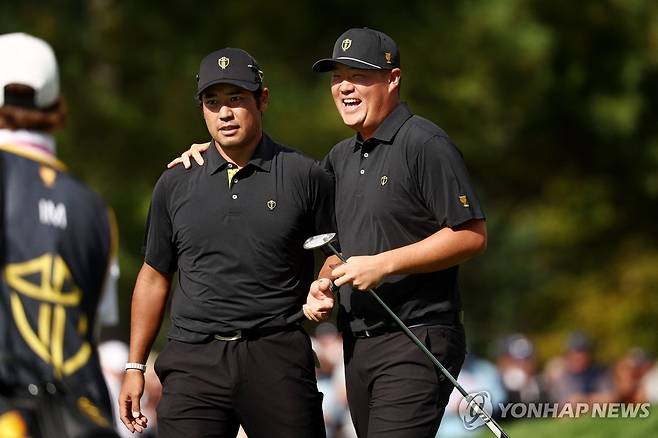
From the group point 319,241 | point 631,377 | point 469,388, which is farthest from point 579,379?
point 319,241

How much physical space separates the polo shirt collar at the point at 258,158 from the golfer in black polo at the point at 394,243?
364 millimetres

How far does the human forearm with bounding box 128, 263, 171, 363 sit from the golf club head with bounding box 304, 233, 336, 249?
2.81ft

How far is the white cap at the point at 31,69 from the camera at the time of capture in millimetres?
4750

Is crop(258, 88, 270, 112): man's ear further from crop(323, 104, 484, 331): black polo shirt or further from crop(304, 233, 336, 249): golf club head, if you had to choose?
crop(304, 233, 336, 249): golf club head

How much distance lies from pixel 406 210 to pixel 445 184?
222 millimetres

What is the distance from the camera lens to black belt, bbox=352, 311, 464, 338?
655cm

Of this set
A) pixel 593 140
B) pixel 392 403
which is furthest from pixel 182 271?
pixel 593 140

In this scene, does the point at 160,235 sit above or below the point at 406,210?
below

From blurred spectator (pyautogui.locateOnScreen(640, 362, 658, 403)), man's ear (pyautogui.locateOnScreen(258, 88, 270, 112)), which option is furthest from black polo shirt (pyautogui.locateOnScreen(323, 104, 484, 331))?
blurred spectator (pyautogui.locateOnScreen(640, 362, 658, 403))

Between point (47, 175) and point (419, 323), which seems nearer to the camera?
point (47, 175)

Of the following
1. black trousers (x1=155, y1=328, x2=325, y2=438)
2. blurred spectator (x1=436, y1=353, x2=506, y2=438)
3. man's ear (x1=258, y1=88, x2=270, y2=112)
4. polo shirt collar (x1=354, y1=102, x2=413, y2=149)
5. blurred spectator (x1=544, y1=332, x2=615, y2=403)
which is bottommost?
blurred spectator (x1=544, y1=332, x2=615, y2=403)

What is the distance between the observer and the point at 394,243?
6.57 meters

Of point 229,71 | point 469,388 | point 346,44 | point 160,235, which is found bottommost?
point 469,388

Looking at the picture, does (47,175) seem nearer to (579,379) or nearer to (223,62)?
(223,62)
